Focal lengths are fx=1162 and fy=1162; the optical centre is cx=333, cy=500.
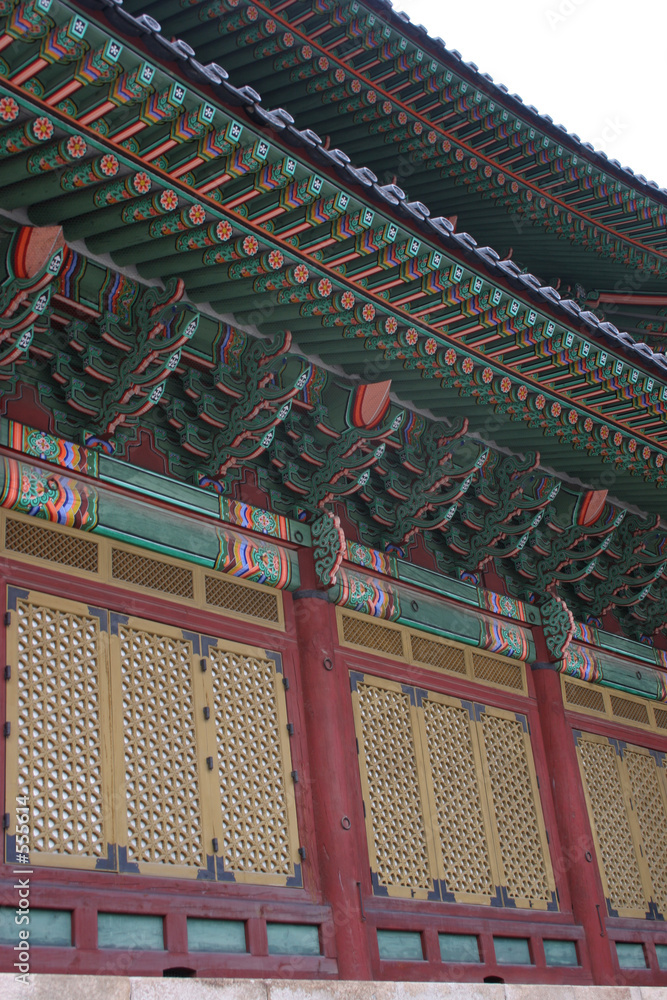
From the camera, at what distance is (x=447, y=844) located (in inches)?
283

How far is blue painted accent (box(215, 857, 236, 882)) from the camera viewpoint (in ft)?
19.0

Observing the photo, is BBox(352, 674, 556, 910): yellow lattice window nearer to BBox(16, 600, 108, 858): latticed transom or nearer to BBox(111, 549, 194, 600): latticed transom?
BBox(111, 549, 194, 600): latticed transom

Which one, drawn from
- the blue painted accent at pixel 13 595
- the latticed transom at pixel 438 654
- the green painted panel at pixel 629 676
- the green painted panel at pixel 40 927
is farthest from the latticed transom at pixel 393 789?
the green painted panel at pixel 629 676

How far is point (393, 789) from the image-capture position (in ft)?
22.9

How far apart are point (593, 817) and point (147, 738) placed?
4.07 meters

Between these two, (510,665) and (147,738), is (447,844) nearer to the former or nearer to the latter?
(510,665)

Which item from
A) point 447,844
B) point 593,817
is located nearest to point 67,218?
point 447,844

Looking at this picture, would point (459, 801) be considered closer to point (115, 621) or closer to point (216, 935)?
point (216, 935)

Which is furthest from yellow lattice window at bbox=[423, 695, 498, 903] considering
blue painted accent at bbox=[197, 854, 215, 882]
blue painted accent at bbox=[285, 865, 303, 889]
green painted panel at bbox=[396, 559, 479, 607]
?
blue painted accent at bbox=[197, 854, 215, 882]

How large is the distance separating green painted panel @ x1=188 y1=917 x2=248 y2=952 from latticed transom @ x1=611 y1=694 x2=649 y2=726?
4.49m

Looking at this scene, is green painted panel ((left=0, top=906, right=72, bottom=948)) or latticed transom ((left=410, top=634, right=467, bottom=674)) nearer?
green painted panel ((left=0, top=906, right=72, bottom=948))

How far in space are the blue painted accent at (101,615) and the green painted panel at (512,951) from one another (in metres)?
3.22

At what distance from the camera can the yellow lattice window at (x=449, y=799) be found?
688 centimetres

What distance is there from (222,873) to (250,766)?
63cm
